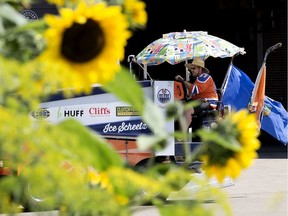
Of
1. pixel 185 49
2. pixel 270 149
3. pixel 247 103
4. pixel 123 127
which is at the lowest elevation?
pixel 270 149

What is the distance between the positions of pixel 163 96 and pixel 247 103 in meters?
1.86

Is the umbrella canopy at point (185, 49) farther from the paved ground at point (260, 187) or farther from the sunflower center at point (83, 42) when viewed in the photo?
the sunflower center at point (83, 42)

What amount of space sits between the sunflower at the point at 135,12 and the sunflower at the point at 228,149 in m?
0.26

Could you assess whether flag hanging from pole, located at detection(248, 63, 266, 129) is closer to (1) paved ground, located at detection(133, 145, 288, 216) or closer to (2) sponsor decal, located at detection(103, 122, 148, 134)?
(1) paved ground, located at detection(133, 145, 288, 216)

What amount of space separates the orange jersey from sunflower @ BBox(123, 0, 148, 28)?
29.6 feet

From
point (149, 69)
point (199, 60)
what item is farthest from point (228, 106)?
point (149, 69)

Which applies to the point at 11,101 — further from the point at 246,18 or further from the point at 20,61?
the point at 246,18

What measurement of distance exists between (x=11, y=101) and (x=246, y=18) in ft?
59.0

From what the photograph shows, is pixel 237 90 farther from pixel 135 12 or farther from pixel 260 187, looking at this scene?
pixel 135 12

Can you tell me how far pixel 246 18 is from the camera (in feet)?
61.9

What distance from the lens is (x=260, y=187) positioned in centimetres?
1235

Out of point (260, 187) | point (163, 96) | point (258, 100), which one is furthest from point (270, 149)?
point (163, 96)

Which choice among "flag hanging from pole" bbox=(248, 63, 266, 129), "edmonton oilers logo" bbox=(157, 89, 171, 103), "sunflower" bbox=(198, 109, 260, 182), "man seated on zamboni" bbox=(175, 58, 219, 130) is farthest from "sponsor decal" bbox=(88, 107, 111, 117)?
"sunflower" bbox=(198, 109, 260, 182)

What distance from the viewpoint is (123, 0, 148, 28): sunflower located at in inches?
60.0
